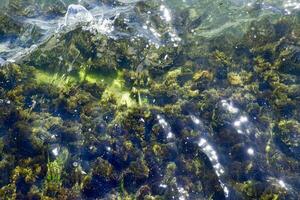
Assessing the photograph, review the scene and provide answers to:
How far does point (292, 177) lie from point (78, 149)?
3.30m

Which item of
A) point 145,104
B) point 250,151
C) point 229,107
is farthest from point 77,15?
point 250,151

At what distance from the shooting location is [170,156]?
541 centimetres

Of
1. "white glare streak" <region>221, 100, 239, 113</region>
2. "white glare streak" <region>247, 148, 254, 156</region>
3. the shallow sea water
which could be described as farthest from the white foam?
"white glare streak" <region>247, 148, 254, 156</region>

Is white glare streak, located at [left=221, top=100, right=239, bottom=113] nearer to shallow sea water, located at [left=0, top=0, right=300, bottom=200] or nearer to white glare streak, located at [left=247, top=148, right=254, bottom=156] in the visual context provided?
shallow sea water, located at [left=0, top=0, right=300, bottom=200]

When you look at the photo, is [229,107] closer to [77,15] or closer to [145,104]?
[145,104]

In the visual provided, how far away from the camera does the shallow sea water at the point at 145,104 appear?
16.7ft

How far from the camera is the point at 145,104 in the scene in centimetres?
608

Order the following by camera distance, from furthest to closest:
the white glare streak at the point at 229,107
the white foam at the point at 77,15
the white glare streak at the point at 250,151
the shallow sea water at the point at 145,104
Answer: the white foam at the point at 77,15 < the white glare streak at the point at 229,107 < the white glare streak at the point at 250,151 < the shallow sea water at the point at 145,104

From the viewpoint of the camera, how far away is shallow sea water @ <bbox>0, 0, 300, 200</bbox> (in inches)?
200

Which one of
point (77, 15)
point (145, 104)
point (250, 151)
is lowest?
point (250, 151)

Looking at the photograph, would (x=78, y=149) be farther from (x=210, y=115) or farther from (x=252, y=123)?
(x=252, y=123)

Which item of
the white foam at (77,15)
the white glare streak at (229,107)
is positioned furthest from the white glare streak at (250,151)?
the white foam at (77,15)

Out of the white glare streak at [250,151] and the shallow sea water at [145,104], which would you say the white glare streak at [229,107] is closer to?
the shallow sea water at [145,104]

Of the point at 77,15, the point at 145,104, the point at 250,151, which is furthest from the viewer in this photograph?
the point at 77,15
